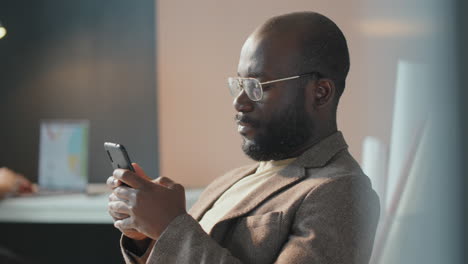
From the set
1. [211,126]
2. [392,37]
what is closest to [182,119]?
[211,126]

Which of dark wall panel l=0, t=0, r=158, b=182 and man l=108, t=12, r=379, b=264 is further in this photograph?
dark wall panel l=0, t=0, r=158, b=182

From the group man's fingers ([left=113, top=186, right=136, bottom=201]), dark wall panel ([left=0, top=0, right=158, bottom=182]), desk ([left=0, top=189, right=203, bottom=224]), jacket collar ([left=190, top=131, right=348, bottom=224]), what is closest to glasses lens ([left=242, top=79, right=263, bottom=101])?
jacket collar ([left=190, top=131, right=348, bottom=224])

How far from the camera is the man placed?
0.86 m

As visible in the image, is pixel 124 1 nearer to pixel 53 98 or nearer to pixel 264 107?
pixel 53 98

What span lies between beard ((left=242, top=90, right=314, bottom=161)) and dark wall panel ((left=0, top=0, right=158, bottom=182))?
1.84 meters

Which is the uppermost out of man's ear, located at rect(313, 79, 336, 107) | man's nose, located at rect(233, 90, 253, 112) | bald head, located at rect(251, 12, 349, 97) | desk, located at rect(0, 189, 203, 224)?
bald head, located at rect(251, 12, 349, 97)

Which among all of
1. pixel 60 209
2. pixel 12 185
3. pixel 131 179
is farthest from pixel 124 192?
pixel 12 185

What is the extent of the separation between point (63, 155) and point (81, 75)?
385 millimetres

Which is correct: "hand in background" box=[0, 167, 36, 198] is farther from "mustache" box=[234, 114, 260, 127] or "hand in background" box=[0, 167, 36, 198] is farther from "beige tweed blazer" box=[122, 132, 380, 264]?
"mustache" box=[234, 114, 260, 127]

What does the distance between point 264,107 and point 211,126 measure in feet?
5.80

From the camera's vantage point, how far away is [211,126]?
107 inches

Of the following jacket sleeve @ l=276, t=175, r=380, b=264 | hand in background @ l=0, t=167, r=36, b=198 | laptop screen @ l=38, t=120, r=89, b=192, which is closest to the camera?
jacket sleeve @ l=276, t=175, r=380, b=264

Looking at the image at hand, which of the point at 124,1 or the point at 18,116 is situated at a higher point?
the point at 124,1

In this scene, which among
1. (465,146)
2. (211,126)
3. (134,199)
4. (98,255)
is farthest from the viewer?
(98,255)
